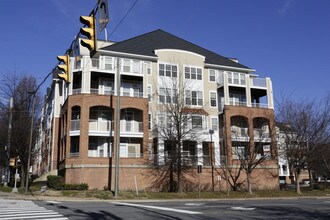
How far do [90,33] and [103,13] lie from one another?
0.65m

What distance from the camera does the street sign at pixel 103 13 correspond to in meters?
9.77

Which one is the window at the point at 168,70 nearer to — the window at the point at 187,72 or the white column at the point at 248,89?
the window at the point at 187,72

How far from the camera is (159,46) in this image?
1836 inches

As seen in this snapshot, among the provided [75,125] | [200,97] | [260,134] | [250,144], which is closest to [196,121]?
[200,97]

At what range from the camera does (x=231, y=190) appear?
3994 centimetres

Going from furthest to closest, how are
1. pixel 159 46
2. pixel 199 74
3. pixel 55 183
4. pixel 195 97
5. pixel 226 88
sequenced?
pixel 159 46, pixel 199 74, pixel 226 88, pixel 195 97, pixel 55 183

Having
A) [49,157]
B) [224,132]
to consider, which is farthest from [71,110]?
[224,132]

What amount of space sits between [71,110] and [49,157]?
45.6 ft

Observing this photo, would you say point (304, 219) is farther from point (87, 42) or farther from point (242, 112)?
point (242, 112)

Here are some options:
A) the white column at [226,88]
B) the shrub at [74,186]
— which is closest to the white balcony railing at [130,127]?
the shrub at [74,186]

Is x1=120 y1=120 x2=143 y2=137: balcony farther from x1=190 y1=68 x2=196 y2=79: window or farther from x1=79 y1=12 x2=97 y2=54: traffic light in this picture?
x1=79 y1=12 x2=97 y2=54: traffic light

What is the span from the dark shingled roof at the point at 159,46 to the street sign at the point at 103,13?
32.1 m

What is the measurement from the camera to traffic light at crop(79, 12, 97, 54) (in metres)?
10.0

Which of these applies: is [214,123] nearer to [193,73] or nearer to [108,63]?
[193,73]
